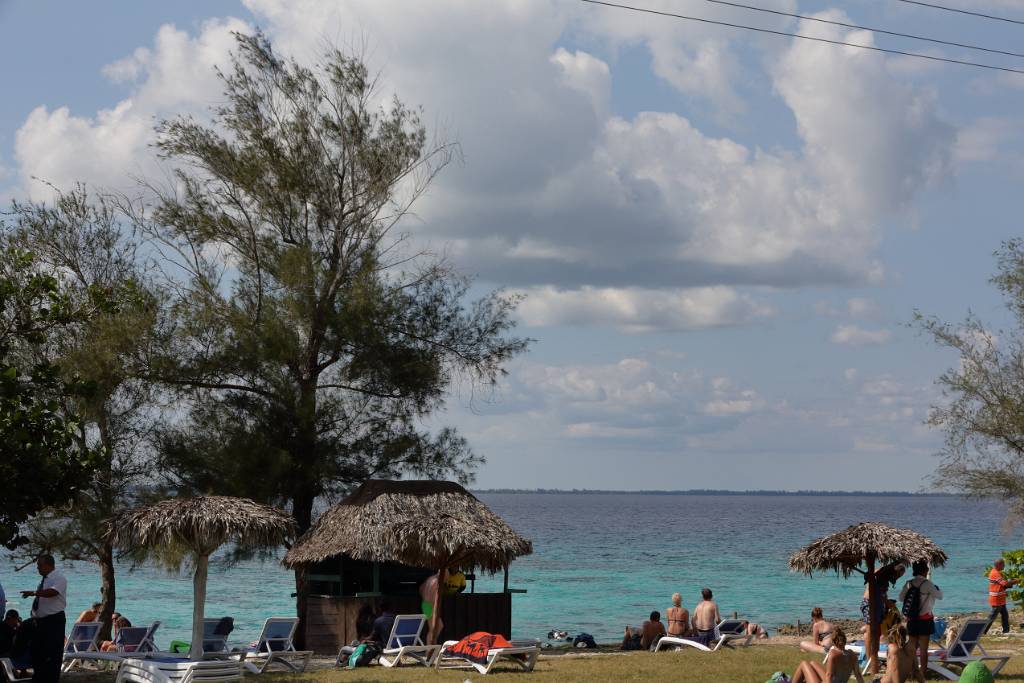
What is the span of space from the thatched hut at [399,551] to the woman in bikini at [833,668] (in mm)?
6017

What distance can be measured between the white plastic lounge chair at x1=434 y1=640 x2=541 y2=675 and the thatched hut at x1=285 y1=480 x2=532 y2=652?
1641 millimetres

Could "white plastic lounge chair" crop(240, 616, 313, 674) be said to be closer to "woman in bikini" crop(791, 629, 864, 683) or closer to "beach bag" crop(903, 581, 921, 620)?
"woman in bikini" crop(791, 629, 864, 683)

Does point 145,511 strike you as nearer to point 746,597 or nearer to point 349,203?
point 349,203

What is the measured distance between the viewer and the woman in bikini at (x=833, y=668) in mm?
11625

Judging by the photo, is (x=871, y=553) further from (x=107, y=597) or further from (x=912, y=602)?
(x=107, y=597)

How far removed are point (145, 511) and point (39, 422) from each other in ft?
8.08

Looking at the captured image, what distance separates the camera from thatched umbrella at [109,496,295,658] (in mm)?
13883

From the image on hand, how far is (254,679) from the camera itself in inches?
555

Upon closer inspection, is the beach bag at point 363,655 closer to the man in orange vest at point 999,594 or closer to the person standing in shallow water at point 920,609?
the person standing in shallow water at point 920,609

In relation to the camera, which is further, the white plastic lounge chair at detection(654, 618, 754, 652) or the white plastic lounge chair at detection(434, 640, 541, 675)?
the white plastic lounge chair at detection(654, 618, 754, 652)

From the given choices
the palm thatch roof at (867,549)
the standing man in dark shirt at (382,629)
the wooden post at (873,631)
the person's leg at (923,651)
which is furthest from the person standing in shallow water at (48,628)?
the person's leg at (923,651)

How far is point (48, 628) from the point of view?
11812 millimetres

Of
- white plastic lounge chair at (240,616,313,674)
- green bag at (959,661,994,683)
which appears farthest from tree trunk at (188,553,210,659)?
green bag at (959,661,994,683)

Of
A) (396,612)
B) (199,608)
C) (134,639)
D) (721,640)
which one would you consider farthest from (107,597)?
(721,640)
